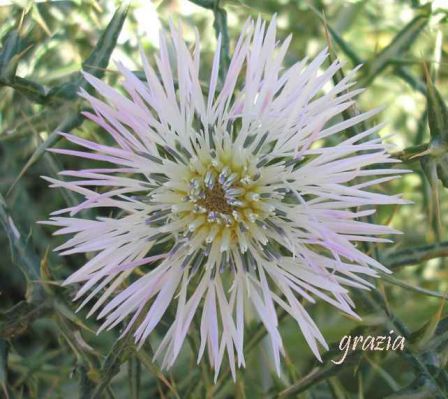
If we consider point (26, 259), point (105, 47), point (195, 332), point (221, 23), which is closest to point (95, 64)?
point (105, 47)

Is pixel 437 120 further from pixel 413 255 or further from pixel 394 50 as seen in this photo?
pixel 394 50

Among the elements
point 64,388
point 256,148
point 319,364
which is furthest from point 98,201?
point 64,388

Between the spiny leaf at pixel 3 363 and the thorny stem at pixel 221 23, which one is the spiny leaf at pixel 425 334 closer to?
the thorny stem at pixel 221 23

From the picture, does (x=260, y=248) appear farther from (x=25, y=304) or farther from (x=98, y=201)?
(x=25, y=304)

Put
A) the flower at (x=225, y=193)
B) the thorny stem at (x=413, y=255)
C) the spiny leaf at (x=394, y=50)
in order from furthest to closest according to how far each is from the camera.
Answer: the spiny leaf at (x=394, y=50), the thorny stem at (x=413, y=255), the flower at (x=225, y=193)

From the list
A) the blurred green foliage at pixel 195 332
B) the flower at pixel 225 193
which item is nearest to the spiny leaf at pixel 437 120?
the blurred green foliage at pixel 195 332

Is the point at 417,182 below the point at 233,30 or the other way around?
below
